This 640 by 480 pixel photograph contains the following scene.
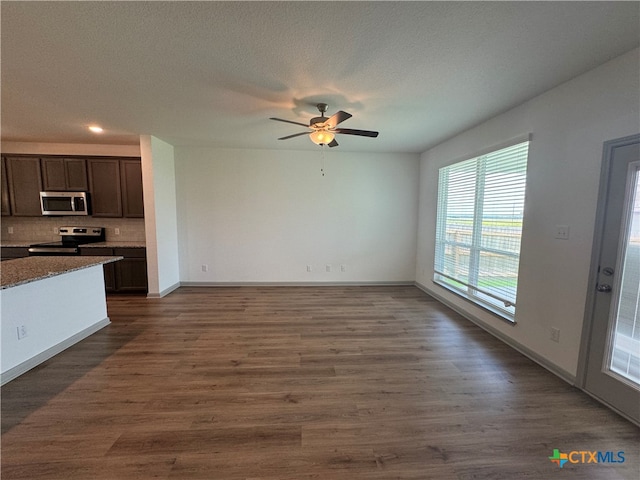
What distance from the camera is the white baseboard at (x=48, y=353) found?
7.48 feet

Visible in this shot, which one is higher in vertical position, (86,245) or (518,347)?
(86,245)

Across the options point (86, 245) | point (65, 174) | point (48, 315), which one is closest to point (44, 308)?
point (48, 315)

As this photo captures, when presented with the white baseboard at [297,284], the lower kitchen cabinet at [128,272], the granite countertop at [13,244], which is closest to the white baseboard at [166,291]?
the white baseboard at [297,284]

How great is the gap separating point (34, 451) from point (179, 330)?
1.70 m

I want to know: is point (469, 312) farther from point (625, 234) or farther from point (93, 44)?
point (93, 44)

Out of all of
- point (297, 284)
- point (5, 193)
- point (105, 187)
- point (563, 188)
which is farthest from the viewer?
point (297, 284)

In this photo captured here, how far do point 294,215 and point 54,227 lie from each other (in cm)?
452

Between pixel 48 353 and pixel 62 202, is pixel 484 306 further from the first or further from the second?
pixel 62 202

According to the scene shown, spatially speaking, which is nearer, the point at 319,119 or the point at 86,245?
the point at 319,119

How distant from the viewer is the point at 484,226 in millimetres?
3500

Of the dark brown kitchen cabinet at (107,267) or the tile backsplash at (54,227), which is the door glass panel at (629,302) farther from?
the tile backsplash at (54,227)

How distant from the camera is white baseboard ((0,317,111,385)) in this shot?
2279 mm

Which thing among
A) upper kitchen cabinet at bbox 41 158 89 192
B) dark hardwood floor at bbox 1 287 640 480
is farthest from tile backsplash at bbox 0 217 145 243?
dark hardwood floor at bbox 1 287 640 480

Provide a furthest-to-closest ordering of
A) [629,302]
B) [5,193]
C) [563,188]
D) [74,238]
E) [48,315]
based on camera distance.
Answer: [74,238]
[5,193]
[48,315]
[563,188]
[629,302]
